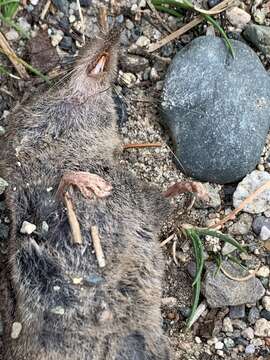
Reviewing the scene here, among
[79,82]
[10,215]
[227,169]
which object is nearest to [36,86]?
[79,82]

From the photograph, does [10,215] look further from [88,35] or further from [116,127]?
[88,35]

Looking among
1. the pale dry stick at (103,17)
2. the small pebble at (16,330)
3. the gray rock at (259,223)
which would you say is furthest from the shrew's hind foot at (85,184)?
the pale dry stick at (103,17)

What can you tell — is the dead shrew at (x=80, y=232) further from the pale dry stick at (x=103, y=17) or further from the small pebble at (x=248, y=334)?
the small pebble at (x=248, y=334)

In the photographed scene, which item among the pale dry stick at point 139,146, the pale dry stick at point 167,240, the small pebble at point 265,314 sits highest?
the pale dry stick at point 139,146

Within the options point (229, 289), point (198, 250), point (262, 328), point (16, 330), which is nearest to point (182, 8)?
point (198, 250)

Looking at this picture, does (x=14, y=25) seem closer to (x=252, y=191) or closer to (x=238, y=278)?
(x=252, y=191)
